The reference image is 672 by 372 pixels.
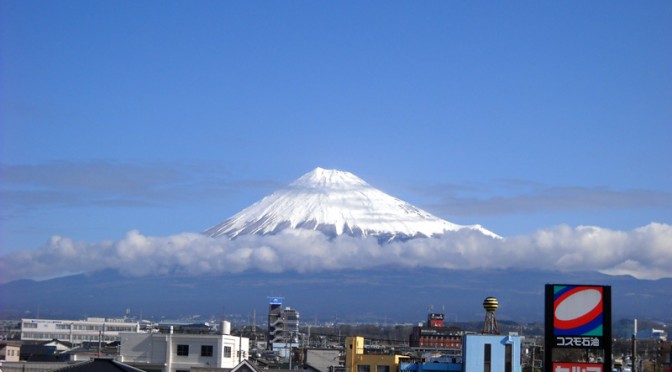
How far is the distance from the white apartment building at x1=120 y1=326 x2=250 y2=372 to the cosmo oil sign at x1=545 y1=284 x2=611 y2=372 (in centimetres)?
2594

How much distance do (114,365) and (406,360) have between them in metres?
25.0

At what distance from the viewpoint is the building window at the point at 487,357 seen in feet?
173

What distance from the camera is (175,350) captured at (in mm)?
51438

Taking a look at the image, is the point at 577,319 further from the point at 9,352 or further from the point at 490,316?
the point at 9,352

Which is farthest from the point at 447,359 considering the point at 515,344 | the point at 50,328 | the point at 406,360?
the point at 50,328

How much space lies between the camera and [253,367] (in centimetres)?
4191

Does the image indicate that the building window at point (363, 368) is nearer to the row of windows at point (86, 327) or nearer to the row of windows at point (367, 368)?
the row of windows at point (367, 368)

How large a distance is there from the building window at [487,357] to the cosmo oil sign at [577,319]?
25.7 meters

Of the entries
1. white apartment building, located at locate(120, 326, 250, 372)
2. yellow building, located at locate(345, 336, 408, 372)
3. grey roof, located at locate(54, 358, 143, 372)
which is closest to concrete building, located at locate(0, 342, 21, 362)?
white apartment building, located at locate(120, 326, 250, 372)

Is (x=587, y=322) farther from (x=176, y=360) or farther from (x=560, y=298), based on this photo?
(x=176, y=360)

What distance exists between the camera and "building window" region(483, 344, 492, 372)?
52719 millimetres

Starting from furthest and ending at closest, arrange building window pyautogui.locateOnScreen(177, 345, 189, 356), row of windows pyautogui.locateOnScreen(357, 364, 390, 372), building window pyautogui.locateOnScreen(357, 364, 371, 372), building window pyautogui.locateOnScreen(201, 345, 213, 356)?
1. building window pyautogui.locateOnScreen(357, 364, 371, 372)
2. row of windows pyautogui.locateOnScreen(357, 364, 390, 372)
3. building window pyautogui.locateOnScreen(177, 345, 189, 356)
4. building window pyautogui.locateOnScreen(201, 345, 213, 356)

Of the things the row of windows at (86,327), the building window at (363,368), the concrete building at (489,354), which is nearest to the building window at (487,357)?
the concrete building at (489,354)

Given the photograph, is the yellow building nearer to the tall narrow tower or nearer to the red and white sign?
the tall narrow tower
